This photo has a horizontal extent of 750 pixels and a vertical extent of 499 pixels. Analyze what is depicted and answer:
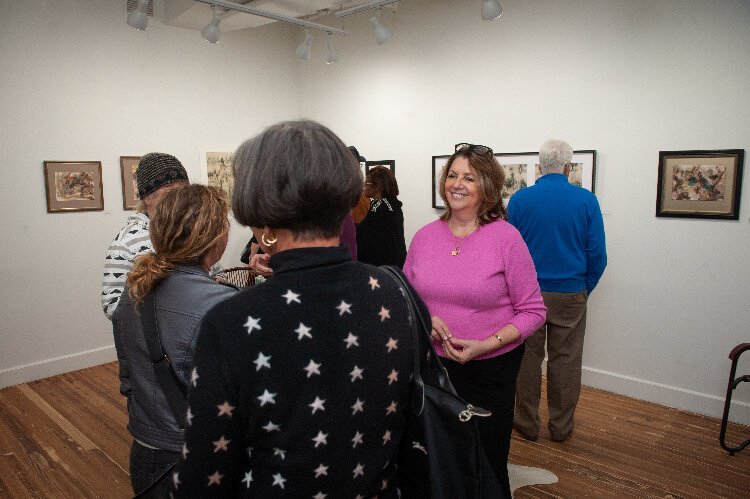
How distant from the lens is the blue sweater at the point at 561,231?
3.36 metres

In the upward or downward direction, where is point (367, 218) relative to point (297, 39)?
downward

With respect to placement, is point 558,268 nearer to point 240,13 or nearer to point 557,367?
point 557,367

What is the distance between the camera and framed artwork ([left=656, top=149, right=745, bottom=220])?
3.64m

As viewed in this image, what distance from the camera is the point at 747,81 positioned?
3545mm

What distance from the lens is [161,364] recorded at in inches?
56.9

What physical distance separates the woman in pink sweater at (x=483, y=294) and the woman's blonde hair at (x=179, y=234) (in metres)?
1.01

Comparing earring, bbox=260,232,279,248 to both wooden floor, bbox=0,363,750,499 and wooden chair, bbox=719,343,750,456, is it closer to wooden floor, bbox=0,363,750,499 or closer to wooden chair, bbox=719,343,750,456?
wooden floor, bbox=0,363,750,499

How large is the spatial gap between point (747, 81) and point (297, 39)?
496 centimetres

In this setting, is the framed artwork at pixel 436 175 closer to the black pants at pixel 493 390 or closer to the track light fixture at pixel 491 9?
the track light fixture at pixel 491 9

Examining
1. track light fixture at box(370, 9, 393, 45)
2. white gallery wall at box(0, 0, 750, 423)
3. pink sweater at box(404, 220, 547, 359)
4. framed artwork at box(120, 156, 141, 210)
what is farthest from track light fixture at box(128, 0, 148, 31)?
pink sweater at box(404, 220, 547, 359)

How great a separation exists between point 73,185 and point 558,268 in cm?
439

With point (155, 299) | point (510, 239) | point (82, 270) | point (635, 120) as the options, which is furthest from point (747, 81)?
point (82, 270)

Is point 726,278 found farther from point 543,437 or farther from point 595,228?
point 543,437

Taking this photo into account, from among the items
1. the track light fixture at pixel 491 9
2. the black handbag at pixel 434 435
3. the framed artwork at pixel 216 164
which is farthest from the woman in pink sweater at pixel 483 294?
the framed artwork at pixel 216 164
